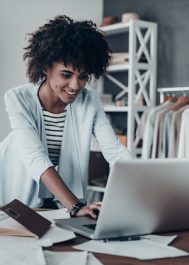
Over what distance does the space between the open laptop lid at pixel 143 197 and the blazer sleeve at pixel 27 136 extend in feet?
1.84

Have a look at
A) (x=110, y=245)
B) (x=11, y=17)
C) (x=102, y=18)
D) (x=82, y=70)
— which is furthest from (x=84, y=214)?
(x=102, y=18)

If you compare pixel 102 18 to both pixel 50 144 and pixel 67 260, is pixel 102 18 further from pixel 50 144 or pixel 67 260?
pixel 67 260

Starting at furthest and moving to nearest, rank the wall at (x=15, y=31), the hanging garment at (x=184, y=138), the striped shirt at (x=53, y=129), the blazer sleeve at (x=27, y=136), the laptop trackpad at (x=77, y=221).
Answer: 1. the wall at (x=15, y=31)
2. the hanging garment at (x=184, y=138)
3. the striped shirt at (x=53, y=129)
4. the blazer sleeve at (x=27, y=136)
5. the laptop trackpad at (x=77, y=221)

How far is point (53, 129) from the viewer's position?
2.10 meters

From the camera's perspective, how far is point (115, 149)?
2.12 meters

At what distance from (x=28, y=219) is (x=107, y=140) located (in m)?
0.81

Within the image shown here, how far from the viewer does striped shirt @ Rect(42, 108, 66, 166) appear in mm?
2096

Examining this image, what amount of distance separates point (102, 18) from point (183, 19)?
1086 mm

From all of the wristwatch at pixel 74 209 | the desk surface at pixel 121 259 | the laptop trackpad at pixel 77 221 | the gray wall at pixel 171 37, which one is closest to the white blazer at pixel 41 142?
the wristwatch at pixel 74 209

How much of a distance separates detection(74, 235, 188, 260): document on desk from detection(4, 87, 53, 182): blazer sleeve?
586mm

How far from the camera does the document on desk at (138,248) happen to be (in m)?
1.23

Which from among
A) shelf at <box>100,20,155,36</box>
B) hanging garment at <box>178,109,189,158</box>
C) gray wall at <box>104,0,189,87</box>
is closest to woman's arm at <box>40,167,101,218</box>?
hanging garment at <box>178,109,189,158</box>

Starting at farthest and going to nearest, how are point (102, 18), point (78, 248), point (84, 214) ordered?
point (102, 18) → point (84, 214) → point (78, 248)

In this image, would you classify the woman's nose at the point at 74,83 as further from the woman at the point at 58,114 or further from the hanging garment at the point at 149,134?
the hanging garment at the point at 149,134
